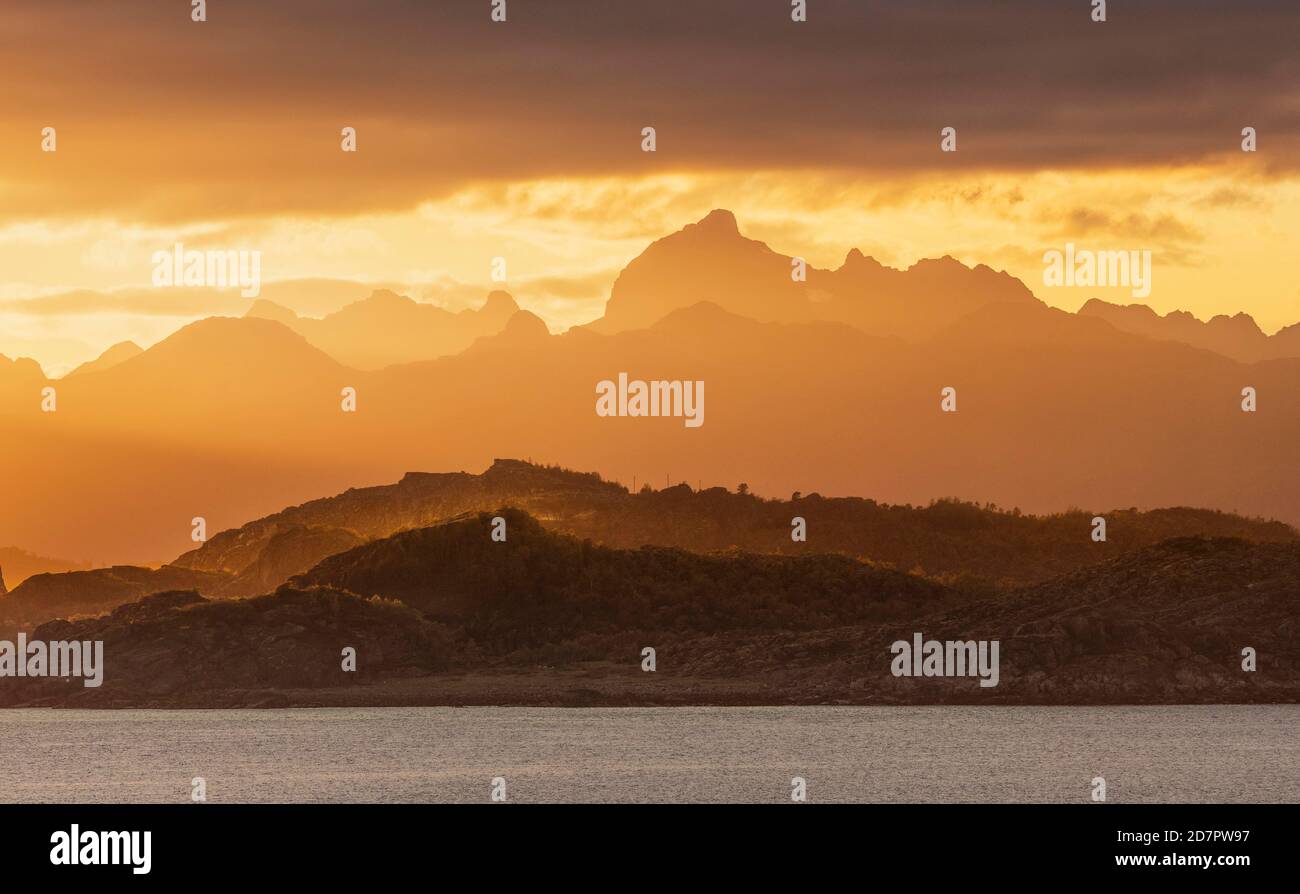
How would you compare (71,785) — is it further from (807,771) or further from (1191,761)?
(1191,761)

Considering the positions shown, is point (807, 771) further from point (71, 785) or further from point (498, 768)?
point (71, 785)
